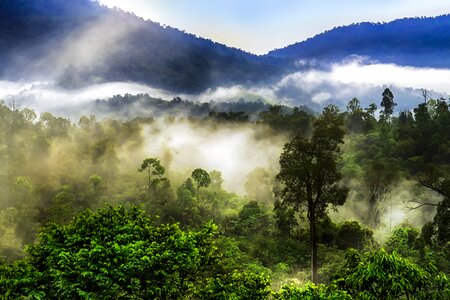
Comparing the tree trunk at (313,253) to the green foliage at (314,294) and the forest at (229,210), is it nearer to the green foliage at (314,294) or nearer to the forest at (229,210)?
the forest at (229,210)

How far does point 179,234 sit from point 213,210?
43203 mm

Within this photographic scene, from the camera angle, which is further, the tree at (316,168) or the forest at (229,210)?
the tree at (316,168)

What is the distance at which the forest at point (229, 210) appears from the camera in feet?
49.4

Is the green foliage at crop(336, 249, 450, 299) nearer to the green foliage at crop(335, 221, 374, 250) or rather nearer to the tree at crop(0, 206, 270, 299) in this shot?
the tree at crop(0, 206, 270, 299)

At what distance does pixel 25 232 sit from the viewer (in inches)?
1975

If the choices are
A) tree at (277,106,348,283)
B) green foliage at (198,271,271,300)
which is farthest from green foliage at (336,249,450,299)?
tree at (277,106,348,283)

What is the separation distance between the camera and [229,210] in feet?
197

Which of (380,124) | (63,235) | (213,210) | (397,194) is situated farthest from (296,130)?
(63,235)

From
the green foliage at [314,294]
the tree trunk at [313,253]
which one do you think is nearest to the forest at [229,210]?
the green foliage at [314,294]

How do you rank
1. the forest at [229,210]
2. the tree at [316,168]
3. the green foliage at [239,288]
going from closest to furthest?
the green foliage at [239,288] → the forest at [229,210] → the tree at [316,168]

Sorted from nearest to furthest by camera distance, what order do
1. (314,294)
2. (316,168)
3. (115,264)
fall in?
(314,294)
(115,264)
(316,168)

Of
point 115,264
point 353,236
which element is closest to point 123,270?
point 115,264

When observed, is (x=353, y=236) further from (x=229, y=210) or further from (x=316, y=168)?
(x=229, y=210)

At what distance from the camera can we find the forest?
15047mm
